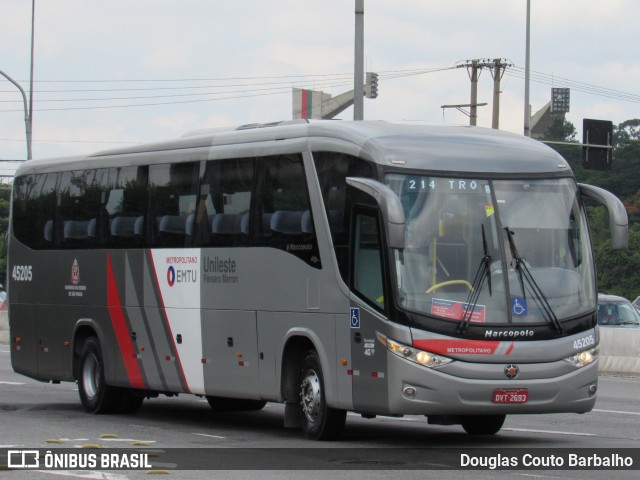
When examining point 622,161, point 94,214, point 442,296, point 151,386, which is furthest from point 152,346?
point 622,161

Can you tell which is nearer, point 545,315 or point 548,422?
point 545,315

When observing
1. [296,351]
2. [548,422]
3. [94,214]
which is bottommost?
[548,422]

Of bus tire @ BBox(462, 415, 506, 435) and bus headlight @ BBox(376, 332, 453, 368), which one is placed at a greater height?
bus headlight @ BBox(376, 332, 453, 368)

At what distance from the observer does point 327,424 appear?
15.0 metres

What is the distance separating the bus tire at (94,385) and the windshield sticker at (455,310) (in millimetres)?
7344

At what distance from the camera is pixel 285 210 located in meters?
15.9

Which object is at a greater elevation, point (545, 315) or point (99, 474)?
point (545, 315)

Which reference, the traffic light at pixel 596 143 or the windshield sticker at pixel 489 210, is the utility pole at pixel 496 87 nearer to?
the traffic light at pixel 596 143

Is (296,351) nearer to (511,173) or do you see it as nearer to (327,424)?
(327,424)

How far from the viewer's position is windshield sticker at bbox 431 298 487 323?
45.3ft

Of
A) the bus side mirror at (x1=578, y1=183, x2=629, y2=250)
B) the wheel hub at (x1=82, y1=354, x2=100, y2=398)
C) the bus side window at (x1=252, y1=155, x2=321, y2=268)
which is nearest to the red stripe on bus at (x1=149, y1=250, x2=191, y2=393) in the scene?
the wheel hub at (x1=82, y1=354, x2=100, y2=398)

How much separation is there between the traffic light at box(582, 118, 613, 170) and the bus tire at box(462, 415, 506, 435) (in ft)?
92.8

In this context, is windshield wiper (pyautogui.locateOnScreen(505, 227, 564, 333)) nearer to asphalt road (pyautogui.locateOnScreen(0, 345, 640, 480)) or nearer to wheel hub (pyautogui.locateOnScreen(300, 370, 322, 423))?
asphalt road (pyautogui.locateOnScreen(0, 345, 640, 480))

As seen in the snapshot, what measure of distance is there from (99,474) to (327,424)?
3.66 meters
